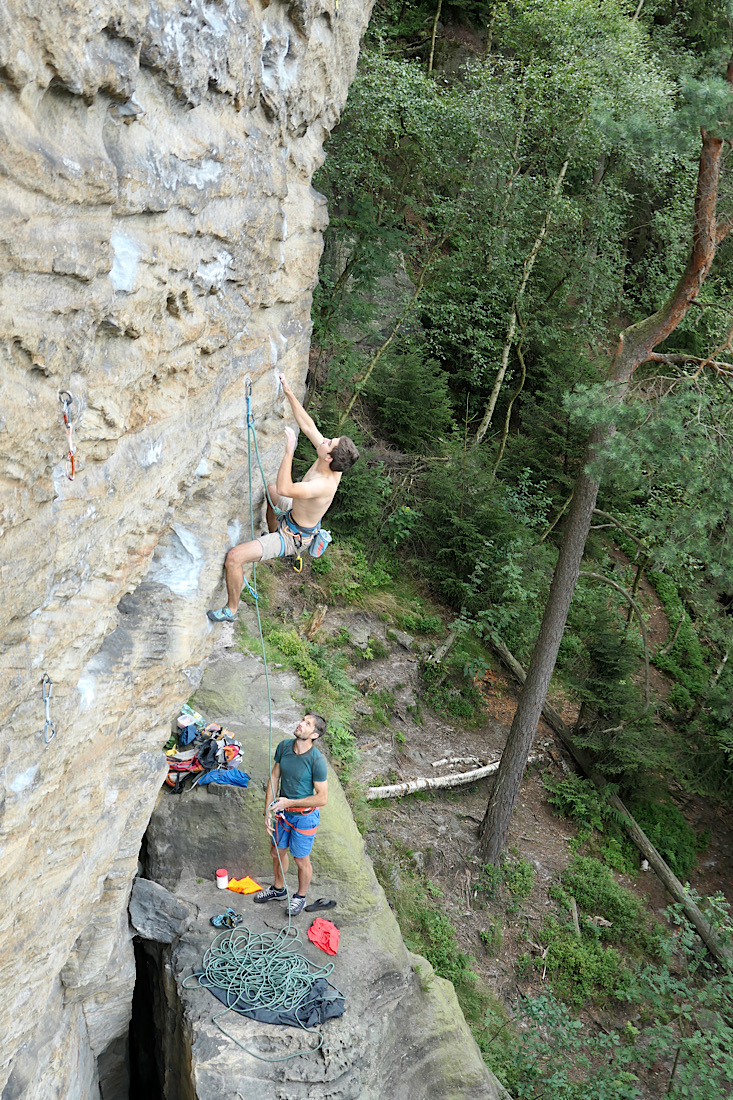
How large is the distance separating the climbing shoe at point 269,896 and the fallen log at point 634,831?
18.0 feet

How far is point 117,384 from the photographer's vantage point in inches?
112

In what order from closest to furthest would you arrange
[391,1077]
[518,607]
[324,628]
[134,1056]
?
[391,1077]
[134,1056]
[324,628]
[518,607]

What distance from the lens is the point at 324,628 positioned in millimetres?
10500

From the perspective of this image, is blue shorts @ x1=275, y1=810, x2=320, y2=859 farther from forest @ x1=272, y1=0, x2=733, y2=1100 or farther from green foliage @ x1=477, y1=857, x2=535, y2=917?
green foliage @ x1=477, y1=857, x2=535, y2=917

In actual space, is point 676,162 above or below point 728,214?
above

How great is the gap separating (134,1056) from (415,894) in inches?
127

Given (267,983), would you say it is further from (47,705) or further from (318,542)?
(47,705)

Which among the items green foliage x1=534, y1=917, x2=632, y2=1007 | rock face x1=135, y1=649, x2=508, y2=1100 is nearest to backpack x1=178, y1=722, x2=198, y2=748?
rock face x1=135, y1=649, x2=508, y2=1100

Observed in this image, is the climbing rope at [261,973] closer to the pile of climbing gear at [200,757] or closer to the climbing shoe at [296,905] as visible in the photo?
the climbing shoe at [296,905]

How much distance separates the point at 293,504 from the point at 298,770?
1.96 meters

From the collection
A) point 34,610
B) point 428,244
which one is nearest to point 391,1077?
point 34,610

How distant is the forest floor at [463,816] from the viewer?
864cm

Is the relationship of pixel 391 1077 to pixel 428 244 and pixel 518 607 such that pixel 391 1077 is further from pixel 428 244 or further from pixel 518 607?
pixel 428 244

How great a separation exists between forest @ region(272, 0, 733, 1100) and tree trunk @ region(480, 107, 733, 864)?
1.1 inches
